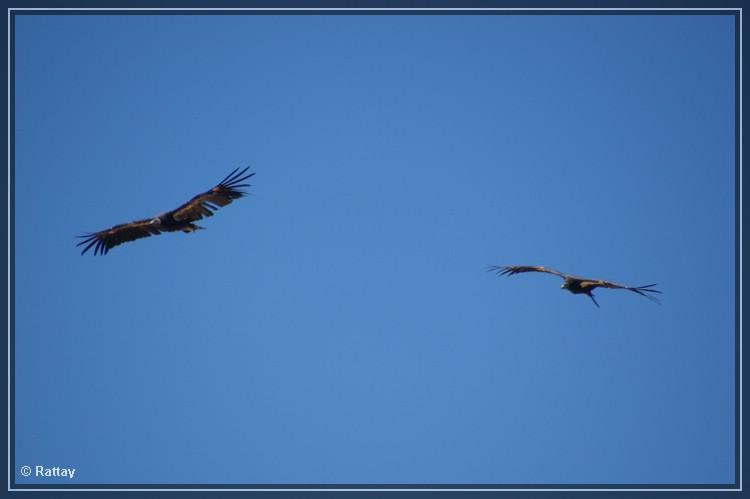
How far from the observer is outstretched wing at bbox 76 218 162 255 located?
34.0 meters

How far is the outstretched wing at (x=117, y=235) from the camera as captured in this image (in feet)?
111

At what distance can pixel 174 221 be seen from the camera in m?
33.0

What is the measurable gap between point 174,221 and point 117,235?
2248 millimetres

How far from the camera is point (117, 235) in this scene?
113ft

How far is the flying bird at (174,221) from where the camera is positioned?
31.7 metres

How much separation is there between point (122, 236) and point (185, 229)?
2.27 m
